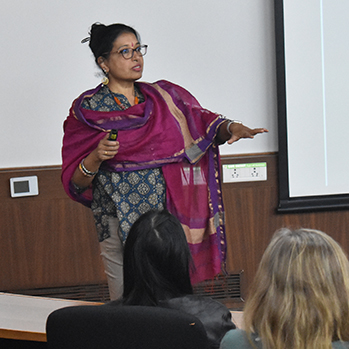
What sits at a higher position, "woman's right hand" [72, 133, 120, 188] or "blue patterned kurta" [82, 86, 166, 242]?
"woman's right hand" [72, 133, 120, 188]

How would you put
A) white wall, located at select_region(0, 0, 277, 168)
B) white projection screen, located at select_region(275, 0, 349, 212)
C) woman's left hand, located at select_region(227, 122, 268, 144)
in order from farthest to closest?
white projection screen, located at select_region(275, 0, 349, 212), white wall, located at select_region(0, 0, 277, 168), woman's left hand, located at select_region(227, 122, 268, 144)

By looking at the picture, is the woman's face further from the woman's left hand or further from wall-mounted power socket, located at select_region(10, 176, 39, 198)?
wall-mounted power socket, located at select_region(10, 176, 39, 198)

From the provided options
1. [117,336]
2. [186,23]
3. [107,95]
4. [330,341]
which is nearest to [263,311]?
[330,341]

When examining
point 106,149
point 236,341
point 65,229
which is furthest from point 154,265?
point 65,229

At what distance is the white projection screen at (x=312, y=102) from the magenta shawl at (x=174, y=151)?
4.05 ft

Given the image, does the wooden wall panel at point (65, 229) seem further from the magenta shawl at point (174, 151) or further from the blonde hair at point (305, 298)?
the blonde hair at point (305, 298)

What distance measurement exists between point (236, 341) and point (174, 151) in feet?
3.53

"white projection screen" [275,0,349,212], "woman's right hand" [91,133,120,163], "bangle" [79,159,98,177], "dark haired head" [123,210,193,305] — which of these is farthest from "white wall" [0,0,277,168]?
"dark haired head" [123,210,193,305]

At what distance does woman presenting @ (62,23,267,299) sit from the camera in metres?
1.98

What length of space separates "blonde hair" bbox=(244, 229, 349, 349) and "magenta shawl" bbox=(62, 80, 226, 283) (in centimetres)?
102

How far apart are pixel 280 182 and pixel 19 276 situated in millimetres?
1727

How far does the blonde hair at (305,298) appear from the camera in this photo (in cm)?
99

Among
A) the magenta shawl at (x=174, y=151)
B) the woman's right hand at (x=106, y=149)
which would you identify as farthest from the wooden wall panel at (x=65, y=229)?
the woman's right hand at (x=106, y=149)

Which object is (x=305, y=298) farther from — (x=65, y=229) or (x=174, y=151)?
(x=65, y=229)
